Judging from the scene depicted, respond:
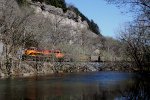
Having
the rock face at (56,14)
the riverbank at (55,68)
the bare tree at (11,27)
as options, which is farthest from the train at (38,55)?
the rock face at (56,14)

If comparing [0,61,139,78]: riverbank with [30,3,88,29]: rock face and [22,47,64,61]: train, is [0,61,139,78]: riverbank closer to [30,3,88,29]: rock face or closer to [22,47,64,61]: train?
[22,47,64,61]: train

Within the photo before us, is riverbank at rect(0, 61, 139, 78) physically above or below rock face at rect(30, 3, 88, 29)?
below

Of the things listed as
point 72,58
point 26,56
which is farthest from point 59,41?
point 26,56

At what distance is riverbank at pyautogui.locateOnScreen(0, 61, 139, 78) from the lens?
60225 mm

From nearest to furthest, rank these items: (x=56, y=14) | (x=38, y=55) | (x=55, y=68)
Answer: (x=55, y=68) < (x=38, y=55) < (x=56, y=14)

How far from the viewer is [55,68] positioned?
7550cm

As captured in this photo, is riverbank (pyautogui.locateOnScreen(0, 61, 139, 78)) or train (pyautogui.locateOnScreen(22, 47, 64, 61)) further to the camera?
train (pyautogui.locateOnScreen(22, 47, 64, 61))

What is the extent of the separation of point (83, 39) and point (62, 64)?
152 ft

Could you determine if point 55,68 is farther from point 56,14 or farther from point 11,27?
point 56,14

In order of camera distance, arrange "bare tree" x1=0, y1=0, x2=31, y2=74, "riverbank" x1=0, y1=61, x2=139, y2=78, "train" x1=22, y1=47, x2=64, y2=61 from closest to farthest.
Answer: "riverbank" x1=0, y1=61, x2=139, y2=78 < "bare tree" x1=0, y1=0, x2=31, y2=74 < "train" x1=22, y1=47, x2=64, y2=61

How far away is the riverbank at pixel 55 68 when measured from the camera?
6022cm

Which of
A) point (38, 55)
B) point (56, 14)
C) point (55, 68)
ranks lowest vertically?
point (55, 68)

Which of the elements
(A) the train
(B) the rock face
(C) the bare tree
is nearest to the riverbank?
(A) the train

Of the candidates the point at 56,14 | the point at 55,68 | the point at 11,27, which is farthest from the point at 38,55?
the point at 56,14
